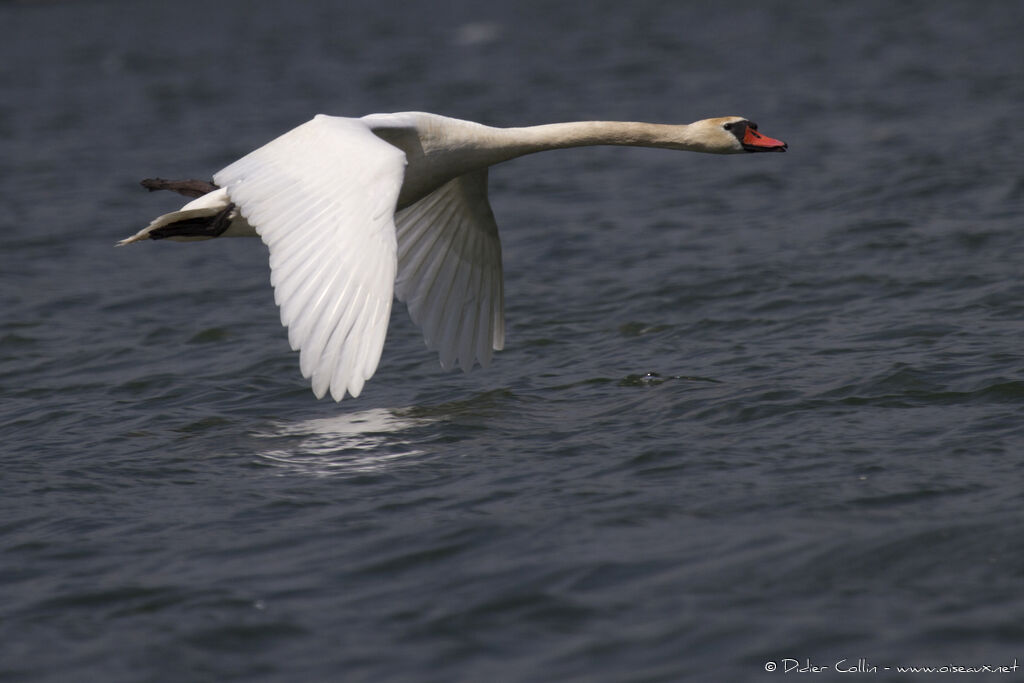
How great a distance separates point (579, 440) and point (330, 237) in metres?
1.81

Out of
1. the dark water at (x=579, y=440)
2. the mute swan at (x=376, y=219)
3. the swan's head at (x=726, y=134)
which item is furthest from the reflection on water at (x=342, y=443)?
the swan's head at (x=726, y=134)

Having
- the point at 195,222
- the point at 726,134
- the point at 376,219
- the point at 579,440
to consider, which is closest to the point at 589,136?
the point at 726,134

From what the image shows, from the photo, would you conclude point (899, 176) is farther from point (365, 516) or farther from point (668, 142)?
point (365, 516)

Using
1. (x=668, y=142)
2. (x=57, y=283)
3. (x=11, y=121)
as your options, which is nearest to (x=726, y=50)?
(x=11, y=121)

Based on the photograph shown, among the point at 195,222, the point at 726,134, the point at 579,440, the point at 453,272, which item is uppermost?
the point at 726,134

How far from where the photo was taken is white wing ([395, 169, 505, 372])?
913 cm

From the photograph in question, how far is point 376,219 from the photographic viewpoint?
6.42 metres

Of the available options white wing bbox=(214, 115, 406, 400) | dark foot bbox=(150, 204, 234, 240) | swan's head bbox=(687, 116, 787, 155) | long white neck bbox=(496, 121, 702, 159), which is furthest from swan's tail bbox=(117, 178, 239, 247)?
swan's head bbox=(687, 116, 787, 155)

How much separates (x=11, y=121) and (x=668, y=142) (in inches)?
707

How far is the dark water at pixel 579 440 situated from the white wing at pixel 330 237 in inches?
31.3

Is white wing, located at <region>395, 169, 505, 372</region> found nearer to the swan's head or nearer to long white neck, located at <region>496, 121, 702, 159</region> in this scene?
long white neck, located at <region>496, 121, 702, 159</region>

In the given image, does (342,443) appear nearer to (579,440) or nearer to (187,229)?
(579,440)

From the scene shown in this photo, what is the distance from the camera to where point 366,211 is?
6461 mm

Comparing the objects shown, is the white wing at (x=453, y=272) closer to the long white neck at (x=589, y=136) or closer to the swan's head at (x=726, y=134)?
the long white neck at (x=589, y=136)
